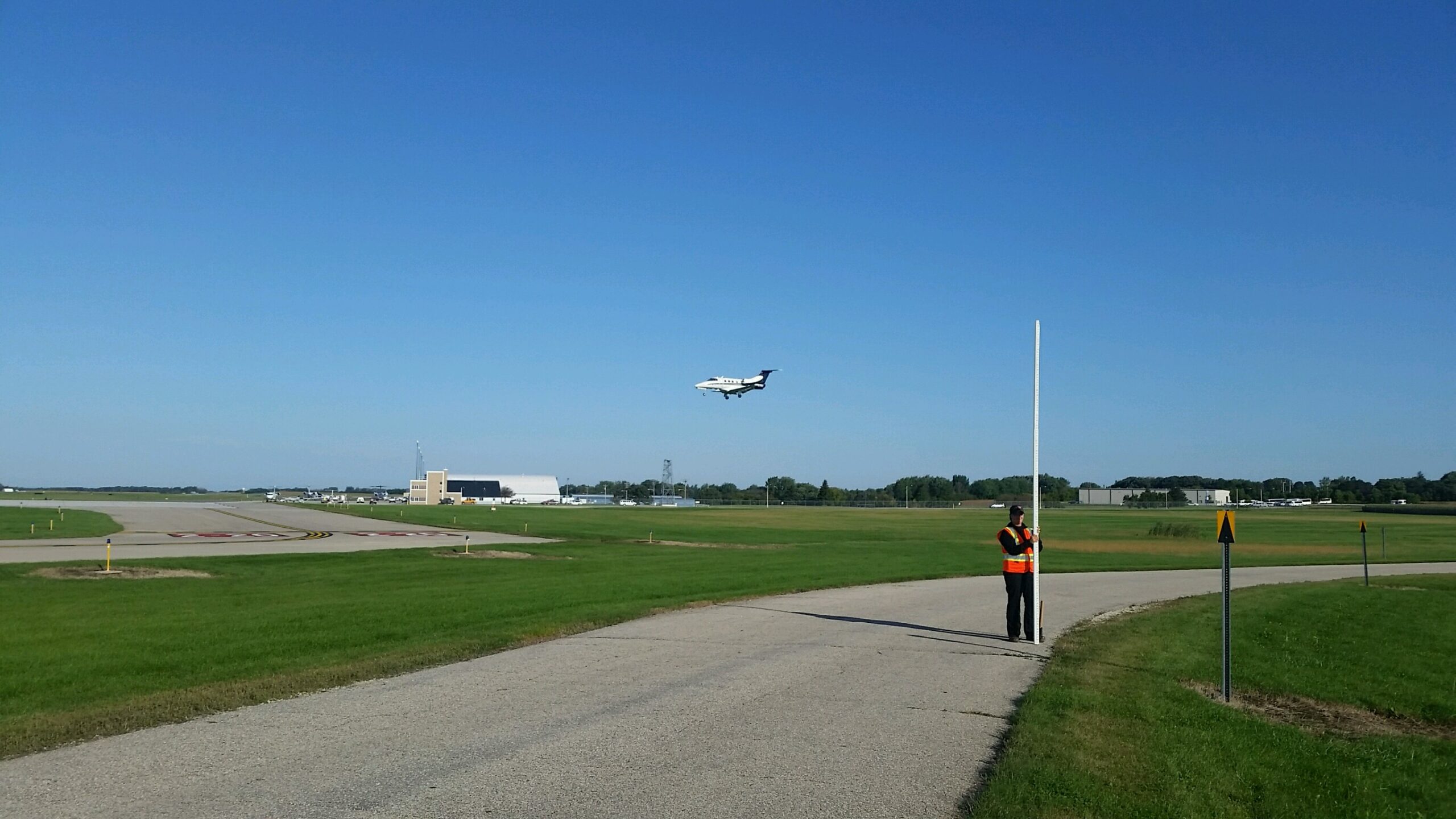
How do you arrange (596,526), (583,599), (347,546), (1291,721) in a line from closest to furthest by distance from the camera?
(1291,721)
(583,599)
(347,546)
(596,526)

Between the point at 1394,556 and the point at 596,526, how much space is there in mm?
47386

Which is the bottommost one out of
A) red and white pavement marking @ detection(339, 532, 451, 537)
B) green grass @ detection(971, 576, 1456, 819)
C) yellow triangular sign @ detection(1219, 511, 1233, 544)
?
red and white pavement marking @ detection(339, 532, 451, 537)

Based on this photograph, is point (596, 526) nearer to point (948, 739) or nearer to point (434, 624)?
point (434, 624)

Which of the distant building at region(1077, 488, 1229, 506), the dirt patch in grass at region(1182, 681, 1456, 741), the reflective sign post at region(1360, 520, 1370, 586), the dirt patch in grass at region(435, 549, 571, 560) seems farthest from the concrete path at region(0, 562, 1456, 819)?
the distant building at region(1077, 488, 1229, 506)

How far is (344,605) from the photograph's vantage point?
813 inches

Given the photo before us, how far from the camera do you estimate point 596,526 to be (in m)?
74.9

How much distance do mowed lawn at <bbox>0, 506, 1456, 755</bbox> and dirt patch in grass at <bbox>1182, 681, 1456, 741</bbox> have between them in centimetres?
968

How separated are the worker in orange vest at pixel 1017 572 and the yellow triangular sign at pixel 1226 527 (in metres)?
4.11

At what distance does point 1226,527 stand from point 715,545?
3917cm

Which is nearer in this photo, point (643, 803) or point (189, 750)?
point (643, 803)

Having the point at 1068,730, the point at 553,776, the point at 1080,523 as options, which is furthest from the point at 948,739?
the point at 1080,523

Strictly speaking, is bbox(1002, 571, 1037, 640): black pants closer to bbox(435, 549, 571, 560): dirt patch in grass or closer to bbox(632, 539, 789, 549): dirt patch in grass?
bbox(435, 549, 571, 560): dirt patch in grass

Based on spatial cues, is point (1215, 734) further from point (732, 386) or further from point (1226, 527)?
point (732, 386)

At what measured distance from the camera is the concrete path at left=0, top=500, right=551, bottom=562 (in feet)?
124
